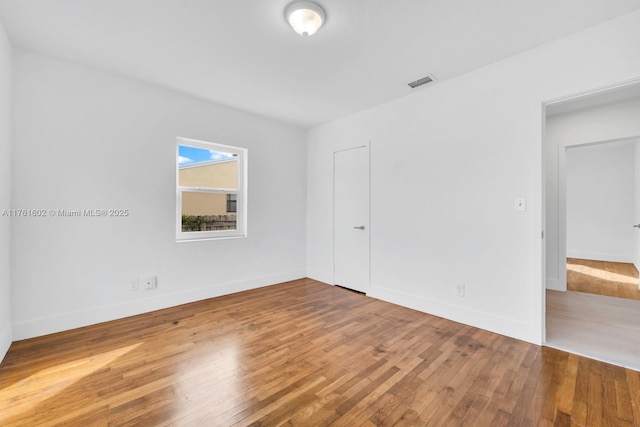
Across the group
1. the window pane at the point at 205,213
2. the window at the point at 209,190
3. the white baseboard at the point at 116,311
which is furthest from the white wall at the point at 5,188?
the window pane at the point at 205,213

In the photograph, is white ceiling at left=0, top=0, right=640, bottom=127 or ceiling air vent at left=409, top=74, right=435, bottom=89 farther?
ceiling air vent at left=409, top=74, right=435, bottom=89

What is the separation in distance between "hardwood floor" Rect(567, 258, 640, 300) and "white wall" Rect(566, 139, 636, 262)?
387 mm

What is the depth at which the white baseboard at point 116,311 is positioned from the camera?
2.53 meters

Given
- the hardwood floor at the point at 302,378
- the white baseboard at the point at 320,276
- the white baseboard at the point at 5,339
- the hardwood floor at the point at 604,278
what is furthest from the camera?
the white baseboard at the point at 320,276

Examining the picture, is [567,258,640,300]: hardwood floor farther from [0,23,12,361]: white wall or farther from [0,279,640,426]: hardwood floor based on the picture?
[0,23,12,361]: white wall

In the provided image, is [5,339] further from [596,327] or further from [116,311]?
[596,327]

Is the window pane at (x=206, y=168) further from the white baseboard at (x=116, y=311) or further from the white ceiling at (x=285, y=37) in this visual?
the white baseboard at (x=116, y=311)

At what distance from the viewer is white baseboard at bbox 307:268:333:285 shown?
14.6 feet

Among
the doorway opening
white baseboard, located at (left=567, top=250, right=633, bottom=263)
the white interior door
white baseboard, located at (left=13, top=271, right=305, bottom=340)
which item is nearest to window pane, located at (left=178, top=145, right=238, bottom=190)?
white baseboard, located at (left=13, top=271, right=305, bottom=340)

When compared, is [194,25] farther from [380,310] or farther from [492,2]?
[380,310]

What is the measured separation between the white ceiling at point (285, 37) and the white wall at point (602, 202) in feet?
18.0

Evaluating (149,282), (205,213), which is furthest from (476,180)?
(149,282)

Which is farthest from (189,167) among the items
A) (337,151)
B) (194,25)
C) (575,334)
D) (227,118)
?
(575,334)

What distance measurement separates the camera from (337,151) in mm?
4367
